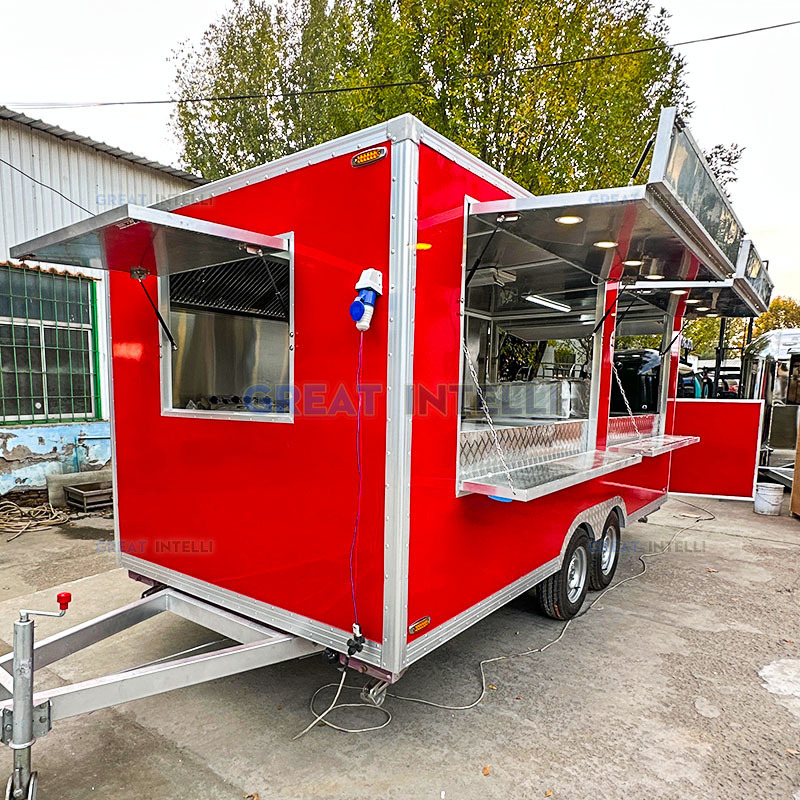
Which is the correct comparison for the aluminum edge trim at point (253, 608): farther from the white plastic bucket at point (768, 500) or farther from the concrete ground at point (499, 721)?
the white plastic bucket at point (768, 500)

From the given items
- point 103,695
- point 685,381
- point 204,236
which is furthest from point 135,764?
point 685,381

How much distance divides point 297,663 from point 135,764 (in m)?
1.00

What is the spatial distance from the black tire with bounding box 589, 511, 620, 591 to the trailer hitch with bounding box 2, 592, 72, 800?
139 inches

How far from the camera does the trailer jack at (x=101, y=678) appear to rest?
1.71 m

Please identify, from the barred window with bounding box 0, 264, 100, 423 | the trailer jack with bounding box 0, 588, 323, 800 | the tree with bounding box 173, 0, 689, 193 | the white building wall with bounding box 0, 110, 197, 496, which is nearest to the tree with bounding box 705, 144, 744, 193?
the tree with bounding box 173, 0, 689, 193

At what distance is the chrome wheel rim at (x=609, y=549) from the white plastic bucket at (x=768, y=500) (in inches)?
168

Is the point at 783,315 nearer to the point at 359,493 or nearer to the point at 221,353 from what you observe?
the point at 221,353

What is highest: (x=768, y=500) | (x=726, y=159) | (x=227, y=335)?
(x=726, y=159)

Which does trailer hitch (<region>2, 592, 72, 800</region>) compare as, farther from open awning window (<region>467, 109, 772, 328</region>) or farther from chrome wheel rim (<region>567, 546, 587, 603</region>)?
chrome wheel rim (<region>567, 546, 587, 603</region>)

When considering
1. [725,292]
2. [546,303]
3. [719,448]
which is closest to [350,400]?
[546,303]

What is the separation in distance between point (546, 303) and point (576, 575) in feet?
7.39

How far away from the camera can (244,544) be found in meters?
2.66

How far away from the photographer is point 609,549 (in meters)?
4.52

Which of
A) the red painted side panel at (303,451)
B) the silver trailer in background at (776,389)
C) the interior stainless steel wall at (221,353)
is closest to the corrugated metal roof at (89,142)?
the red painted side panel at (303,451)
